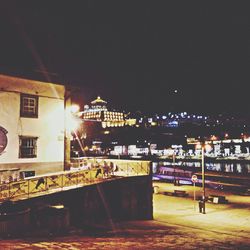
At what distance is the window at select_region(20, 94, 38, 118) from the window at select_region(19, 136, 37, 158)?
1.68m

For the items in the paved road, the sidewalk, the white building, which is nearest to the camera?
the paved road

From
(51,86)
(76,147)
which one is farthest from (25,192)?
(76,147)

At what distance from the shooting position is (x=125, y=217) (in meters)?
22.3

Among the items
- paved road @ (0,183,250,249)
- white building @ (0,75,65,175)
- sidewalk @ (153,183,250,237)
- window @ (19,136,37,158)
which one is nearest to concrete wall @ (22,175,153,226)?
paved road @ (0,183,250,249)

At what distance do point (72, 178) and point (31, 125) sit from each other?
5.29 metres

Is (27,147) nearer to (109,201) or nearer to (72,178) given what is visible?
(72,178)

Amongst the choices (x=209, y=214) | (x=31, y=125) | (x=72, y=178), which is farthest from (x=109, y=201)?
(x=209, y=214)

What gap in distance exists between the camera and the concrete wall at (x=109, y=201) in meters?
19.4

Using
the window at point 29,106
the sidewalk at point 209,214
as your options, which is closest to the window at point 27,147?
the window at point 29,106

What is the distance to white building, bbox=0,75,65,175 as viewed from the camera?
2083 centimetres

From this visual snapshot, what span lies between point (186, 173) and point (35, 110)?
143 ft

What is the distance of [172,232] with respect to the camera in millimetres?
17750

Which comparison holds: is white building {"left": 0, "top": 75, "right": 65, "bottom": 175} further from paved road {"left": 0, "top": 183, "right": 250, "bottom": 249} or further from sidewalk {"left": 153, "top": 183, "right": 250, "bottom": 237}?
sidewalk {"left": 153, "top": 183, "right": 250, "bottom": 237}

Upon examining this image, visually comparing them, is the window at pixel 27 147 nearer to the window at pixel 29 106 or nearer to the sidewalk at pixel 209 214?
the window at pixel 29 106
